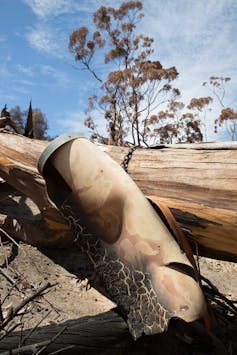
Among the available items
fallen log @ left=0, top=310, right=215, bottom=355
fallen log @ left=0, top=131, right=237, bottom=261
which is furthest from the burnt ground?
fallen log @ left=0, top=131, right=237, bottom=261

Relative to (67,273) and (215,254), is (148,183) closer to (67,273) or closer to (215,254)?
(215,254)

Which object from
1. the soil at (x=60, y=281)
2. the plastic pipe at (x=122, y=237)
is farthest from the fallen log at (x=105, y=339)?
the soil at (x=60, y=281)

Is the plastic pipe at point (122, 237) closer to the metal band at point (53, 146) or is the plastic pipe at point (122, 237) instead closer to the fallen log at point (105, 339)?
the metal band at point (53, 146)

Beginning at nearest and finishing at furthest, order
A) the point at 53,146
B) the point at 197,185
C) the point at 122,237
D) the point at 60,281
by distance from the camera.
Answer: the point at 122,237, the point at 53,146, the point at 197,185, the point at 60,281

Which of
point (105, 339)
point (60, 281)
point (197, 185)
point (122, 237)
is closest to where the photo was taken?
point (122, 237)

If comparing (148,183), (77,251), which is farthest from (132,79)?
(148,183)

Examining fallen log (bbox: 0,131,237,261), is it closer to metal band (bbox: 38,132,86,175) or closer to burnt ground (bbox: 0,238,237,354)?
metal band (bbox: 38,132,86,175)

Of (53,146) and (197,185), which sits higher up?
(53,146)

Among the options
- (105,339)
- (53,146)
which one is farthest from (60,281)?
(53,146)

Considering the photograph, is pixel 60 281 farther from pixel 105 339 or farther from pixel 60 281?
pixel 105 339

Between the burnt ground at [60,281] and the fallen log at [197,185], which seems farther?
the burnt ground at [60,281]

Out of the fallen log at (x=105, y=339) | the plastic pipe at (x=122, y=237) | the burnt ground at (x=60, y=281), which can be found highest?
the plastic pipe at (x=122, y=237)

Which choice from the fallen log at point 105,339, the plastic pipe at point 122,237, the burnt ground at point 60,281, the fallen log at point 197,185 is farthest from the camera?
the burnt ground at point 60,281

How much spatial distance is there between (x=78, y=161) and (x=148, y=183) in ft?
1.47
